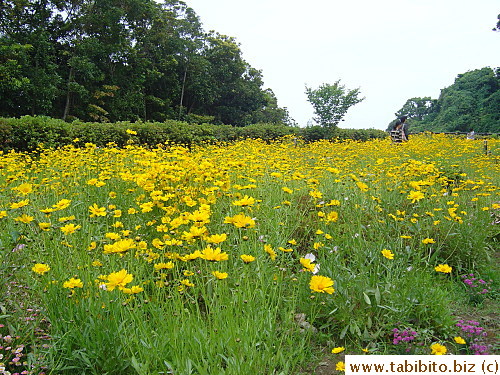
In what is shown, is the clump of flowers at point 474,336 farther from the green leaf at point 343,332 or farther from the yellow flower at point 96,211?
the yellow flower at point 96,211

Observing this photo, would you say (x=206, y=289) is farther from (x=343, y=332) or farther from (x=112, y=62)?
(x=112, y=62)

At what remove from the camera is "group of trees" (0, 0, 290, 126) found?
52.2ft

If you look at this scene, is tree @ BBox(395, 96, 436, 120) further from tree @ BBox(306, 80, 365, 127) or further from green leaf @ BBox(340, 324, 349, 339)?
green leaf @ BBox(340, 324, 349, 339)

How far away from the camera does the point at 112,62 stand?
770 inches

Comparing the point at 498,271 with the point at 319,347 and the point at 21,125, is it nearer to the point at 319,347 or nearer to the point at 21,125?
the point at 319,347

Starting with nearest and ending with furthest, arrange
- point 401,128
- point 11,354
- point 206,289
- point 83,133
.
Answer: point 11,354
point 206,289
point 83,133
point 401,128

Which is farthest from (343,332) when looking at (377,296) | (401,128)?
(401,128)

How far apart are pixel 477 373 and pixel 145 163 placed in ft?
8.75

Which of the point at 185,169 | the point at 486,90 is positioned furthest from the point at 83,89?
the point at 486,90

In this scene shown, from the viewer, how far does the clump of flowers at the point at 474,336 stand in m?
1.71

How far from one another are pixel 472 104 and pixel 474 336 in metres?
37.8

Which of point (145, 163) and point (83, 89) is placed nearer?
point (145, 163)

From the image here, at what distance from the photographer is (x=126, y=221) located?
8.81ft

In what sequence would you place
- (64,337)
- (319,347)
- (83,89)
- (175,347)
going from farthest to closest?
(83,89) < (319,347) < (64,337) < (175,347)
